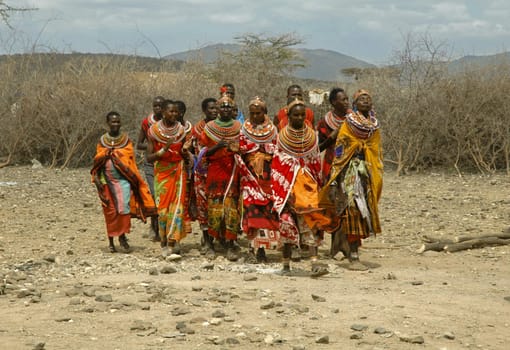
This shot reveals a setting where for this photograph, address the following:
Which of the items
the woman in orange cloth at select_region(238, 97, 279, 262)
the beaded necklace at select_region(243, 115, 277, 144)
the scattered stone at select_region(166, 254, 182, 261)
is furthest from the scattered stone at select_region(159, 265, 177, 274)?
the beaded necklace at select_region(243, 115, 277, 144)

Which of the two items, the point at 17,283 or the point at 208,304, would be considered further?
the point at 17,283

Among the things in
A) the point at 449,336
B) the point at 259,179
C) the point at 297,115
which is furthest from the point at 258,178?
the point at 449,336

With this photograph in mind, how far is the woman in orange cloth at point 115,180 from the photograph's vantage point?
29.9ft

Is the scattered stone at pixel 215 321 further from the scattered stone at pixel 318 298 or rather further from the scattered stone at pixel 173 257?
the scattered stone at pixel 173 257

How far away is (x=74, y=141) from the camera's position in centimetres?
1758

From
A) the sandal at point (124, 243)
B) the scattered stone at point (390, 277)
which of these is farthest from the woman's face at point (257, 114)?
the sandal at point (124, 243)

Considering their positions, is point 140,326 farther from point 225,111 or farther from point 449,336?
point 225,111

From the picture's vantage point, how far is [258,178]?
8008 mm

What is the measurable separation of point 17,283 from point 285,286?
92.0 inches

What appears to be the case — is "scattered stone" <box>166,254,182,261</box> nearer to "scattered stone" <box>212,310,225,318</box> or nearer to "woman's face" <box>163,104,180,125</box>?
→ "woman's face" <box>163,104,180,125</box>

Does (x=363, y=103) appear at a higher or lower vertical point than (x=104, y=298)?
Answer: higher

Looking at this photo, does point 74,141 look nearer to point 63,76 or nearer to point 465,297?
point 63,76

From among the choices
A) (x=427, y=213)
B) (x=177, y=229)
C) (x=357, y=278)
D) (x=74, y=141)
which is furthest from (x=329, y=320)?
(x=74, y=141)

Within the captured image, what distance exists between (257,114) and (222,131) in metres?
0.62
